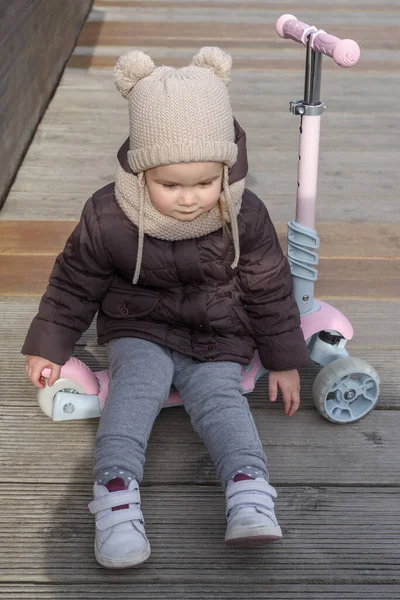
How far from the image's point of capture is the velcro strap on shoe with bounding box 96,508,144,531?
63.1 inches

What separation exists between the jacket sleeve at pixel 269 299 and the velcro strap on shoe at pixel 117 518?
1.73ft

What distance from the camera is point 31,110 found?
12.7 feet

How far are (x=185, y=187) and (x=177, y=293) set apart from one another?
309 mm

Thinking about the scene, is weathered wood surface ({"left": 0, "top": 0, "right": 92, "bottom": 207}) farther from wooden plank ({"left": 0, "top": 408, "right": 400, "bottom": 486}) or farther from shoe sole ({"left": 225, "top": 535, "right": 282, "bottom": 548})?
shoe sole ({"left": 225, "top": 535, "right": 282, "bottom": 548})

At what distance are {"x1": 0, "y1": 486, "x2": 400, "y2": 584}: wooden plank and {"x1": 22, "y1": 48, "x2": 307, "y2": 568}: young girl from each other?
0.08m

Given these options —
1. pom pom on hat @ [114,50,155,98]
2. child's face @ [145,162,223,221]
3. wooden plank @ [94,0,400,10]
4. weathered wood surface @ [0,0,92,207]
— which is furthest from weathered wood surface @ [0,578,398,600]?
wooden plank @ [94,0,400,10]

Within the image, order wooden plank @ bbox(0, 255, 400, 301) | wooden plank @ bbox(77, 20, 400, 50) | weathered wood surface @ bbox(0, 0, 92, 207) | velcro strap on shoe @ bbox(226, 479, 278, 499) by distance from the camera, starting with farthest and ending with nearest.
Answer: wooden plank @ bbox(77, 20, 400, 50) → weathered wood surface @ bbox(0, 0, 92, 207) → wooden plank @ bbox(0, 255, 400, 301) → velcro strap on shoe @ bbox(226, 479, 278, 499)

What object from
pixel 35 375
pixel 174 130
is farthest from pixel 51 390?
pixel 174 130

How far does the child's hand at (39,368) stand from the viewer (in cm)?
192

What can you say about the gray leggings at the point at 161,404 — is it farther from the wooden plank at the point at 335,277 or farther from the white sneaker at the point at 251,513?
the wooden plank at the point at 335,277

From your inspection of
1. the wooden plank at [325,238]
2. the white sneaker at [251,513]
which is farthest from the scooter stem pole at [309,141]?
the wooden plank at [325,238]

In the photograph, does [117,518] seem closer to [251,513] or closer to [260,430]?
[251,513]

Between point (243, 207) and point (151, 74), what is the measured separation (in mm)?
372

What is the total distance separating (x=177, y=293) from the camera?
1978mm
